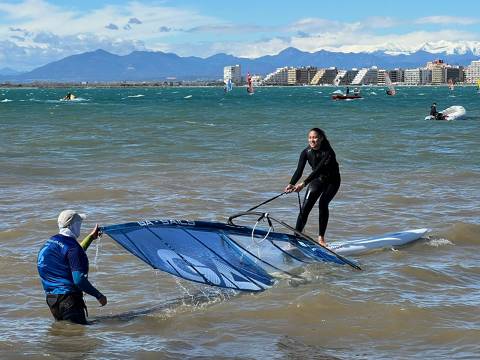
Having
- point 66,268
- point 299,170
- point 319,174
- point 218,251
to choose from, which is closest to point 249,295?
point 218,251

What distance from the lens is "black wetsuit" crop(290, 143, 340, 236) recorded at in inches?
361

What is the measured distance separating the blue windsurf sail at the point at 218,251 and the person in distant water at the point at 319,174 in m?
0.80

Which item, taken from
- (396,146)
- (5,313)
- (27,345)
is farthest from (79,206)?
(396,146)

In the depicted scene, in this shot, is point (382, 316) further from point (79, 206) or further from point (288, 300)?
point (79, 206)

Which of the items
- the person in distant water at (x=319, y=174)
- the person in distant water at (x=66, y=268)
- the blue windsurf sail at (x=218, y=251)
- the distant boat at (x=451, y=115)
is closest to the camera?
the person in distant water at (x=66, y=268)

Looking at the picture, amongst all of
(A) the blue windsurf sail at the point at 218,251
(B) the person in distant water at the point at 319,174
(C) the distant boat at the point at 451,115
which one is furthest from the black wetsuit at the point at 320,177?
(C) the distant boat at the point at 451,115

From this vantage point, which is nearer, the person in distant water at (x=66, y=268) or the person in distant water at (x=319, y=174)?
the person in distant water at (x=66, y=268)

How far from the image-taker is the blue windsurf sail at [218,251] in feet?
23.6

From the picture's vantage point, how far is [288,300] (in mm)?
7648

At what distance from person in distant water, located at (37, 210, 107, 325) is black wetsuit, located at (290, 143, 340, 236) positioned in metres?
3.55

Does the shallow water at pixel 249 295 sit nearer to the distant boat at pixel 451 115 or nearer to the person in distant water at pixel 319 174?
the person in distant water at pixel 319 174

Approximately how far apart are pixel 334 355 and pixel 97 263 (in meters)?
3.98

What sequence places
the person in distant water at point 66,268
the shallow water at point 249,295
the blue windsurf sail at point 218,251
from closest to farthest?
the person in distant water at point 66,268, the shallow water at point 249,295, the blue windsurf sail at point 218,251

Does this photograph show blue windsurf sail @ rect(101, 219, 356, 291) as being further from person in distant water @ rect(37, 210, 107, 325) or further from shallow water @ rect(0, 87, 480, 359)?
person in distant water @ rect(37, 210, 107, 325)
